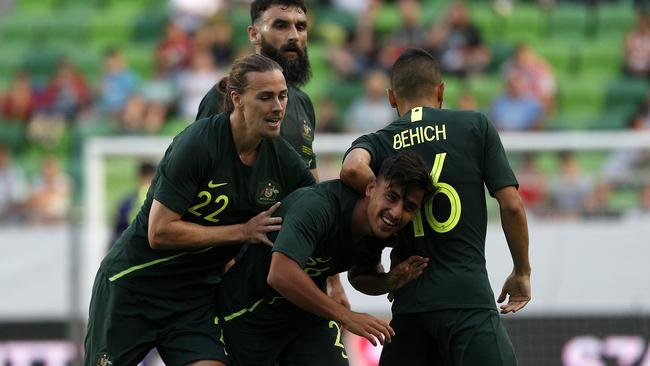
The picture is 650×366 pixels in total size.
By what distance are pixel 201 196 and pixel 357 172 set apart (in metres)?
0.78

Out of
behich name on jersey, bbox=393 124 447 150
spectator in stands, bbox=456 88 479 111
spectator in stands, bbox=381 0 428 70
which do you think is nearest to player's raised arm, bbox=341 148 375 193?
behich name on jersey, bbox=393 124 447 150

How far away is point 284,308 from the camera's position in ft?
19.8

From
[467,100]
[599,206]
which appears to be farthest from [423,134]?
[467,100]

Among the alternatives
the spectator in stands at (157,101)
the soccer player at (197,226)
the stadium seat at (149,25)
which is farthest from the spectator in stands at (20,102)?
the soccer player at (197,226)

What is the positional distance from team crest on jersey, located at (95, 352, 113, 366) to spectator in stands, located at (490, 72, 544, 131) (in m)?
7.63

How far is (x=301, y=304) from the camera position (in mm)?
5551

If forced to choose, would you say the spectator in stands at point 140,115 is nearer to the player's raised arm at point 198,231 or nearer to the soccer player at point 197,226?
the soccer player at point 197,226

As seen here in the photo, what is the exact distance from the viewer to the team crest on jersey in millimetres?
6133

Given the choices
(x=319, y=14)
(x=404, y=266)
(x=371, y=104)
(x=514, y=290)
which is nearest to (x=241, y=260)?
(x=404, y=266)

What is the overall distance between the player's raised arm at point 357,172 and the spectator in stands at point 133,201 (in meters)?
4.94

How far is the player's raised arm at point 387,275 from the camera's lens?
5.78 metres

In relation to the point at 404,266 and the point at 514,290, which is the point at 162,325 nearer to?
the point at 404,266

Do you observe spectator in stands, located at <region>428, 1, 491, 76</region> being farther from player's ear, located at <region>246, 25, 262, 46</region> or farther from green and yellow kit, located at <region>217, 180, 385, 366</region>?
green and yellow kit, located at <region>217, 180, 385, 366</region>

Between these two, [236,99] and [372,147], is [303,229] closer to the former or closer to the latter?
[372,147]
